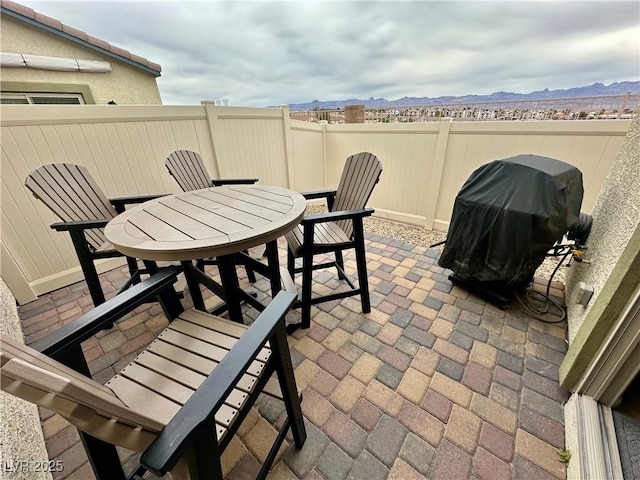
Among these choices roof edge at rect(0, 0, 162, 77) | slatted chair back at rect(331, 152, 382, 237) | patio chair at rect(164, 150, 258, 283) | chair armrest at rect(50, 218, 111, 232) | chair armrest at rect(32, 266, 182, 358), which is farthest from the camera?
roof edge at rect(0, 0, 162, 77)

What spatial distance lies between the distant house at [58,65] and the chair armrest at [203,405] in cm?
527

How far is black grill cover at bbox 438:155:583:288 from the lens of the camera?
1.56m

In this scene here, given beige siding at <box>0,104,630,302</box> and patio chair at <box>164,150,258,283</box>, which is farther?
patio chair at <box>164,150,258,283</box>

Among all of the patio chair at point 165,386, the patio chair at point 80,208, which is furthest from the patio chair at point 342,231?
the patio chair at point 80,208

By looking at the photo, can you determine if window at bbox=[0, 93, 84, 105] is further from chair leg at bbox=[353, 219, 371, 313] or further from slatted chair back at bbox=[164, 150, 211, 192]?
chair leg at bbox=[353, 219, 371, 313]

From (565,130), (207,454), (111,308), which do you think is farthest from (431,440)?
A: (565,130)

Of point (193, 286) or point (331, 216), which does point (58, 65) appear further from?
point (331, 216)

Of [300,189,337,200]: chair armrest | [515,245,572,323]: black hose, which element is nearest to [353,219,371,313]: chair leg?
[300,189,337,200]: chair armrest

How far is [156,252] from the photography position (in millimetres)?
1022

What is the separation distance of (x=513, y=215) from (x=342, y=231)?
45.2 inches

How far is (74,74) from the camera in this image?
3.87 metres

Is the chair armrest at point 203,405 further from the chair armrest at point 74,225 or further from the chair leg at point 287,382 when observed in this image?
the chair armrest at point 74,225

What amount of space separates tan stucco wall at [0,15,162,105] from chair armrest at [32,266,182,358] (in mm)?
4767

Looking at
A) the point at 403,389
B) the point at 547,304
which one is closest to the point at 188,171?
the point at 403,389
